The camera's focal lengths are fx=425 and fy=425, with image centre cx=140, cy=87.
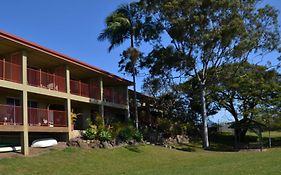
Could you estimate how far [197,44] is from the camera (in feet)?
120

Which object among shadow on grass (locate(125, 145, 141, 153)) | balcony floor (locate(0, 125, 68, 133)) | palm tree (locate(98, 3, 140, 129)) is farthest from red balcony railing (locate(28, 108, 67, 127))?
palm tree (locate(98, 3, 140, 129))

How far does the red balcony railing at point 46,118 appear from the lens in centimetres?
2606

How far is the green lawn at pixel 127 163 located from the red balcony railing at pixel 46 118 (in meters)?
2.69

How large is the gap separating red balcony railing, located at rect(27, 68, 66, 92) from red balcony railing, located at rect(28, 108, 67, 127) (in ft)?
5.57

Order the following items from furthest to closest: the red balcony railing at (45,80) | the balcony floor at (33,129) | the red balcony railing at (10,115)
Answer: the red balcony railing at (45,80), the red balcony railing at (10,115), the balcony floor at (33,129)

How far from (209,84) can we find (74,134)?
16.2m

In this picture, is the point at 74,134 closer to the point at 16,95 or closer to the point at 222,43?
the point at 16,95

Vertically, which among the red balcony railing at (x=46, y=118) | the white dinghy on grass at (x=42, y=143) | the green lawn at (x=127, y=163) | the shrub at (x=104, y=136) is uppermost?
the red balcony railing at (x=46, y=118)

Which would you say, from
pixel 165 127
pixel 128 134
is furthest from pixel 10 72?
pixel 165 127

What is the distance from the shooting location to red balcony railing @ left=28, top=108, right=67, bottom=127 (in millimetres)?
26062

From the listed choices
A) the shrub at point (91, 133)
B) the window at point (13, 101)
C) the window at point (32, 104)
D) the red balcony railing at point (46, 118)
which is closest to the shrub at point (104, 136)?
the shrub at point (91, 133)

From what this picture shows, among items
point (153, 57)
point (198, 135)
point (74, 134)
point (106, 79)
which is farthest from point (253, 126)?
point (74, 134)

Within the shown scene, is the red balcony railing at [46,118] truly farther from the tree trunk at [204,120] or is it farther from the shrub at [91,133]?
the tree trunk at [204,120]

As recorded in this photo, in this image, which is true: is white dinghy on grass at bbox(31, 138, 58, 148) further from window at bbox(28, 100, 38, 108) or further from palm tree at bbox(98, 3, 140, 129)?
palm tree at bbox(98, 3, 140, 129)
